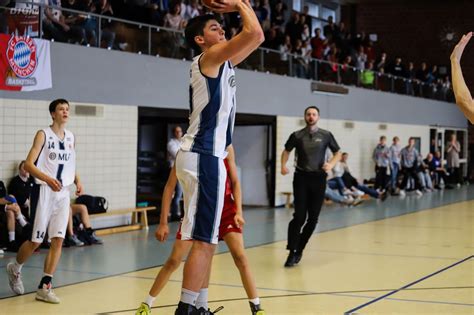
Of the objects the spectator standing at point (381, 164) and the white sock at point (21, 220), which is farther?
the spectator standing at point (381, 164)

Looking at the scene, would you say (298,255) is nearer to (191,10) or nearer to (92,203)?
(92,203)

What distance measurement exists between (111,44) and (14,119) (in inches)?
106

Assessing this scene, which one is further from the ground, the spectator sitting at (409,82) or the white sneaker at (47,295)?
the spectator sitting at (409,82)

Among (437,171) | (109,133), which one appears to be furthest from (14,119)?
(437,171)

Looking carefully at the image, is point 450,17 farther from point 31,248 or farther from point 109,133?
point 31,248

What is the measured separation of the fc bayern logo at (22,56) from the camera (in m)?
12.2

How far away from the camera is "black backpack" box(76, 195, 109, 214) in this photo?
1326cm

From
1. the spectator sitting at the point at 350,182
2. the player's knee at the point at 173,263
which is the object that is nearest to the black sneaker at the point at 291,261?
the player's knee at the point at 173,263

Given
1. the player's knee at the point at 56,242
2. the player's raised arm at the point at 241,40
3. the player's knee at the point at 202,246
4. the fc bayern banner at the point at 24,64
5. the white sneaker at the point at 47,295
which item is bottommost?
the white sneaker at the point at 47,295

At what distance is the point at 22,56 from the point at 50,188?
198 inches

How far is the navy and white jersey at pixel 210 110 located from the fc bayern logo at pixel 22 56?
8.02 meters

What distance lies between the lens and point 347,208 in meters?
19.6

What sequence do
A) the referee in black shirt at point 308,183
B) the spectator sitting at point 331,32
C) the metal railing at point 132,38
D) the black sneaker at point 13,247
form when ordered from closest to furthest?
the referee in black shirt at point 308,183 → the black sneaker at point 13,247 → the metal railing at point 132,38 → the spectator sitting at point 331,32

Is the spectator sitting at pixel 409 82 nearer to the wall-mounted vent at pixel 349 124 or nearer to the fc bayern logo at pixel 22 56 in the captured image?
the wall-mounted vent at pixel 349 124
